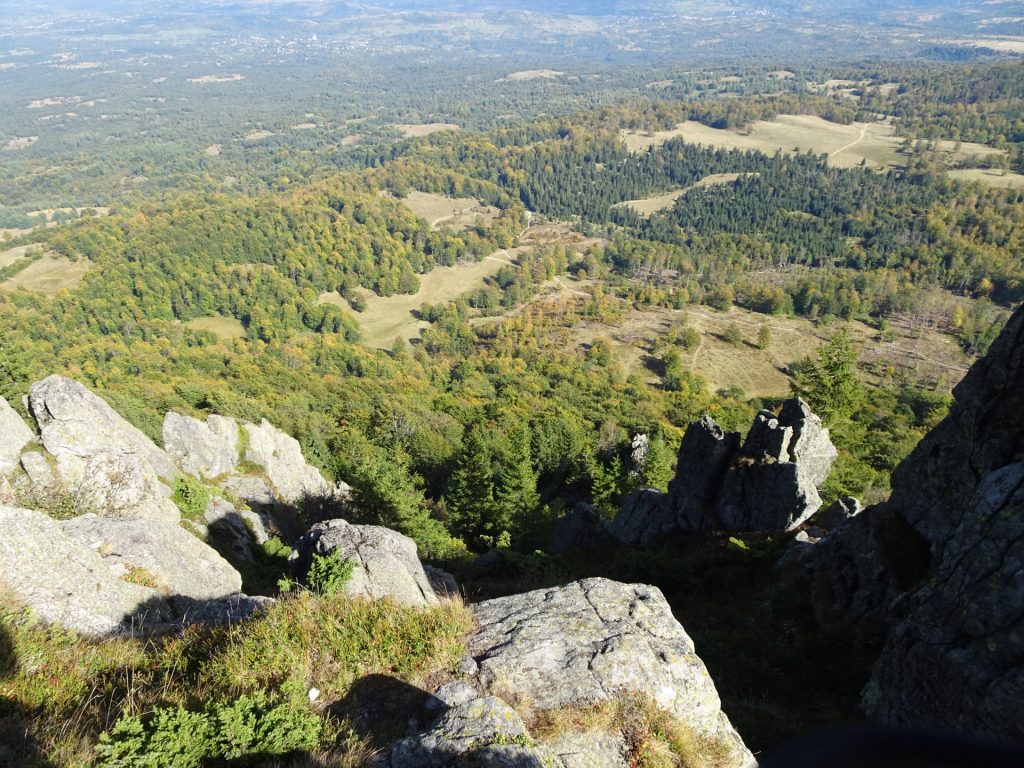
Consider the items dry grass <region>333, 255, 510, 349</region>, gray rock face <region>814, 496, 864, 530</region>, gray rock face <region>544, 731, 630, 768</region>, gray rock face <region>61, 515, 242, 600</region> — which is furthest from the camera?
dry grass <region>333, 255, 510, 349</region>

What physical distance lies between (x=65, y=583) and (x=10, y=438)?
13098 mm

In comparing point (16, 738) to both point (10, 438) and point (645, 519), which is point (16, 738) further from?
point (645, 519)

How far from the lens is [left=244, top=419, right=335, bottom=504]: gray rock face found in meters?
35.1

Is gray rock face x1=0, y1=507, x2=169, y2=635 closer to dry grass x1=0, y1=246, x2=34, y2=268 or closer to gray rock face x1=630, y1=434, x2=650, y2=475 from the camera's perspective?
gray rock face x1=630, y1=434, x2=650, y2=475

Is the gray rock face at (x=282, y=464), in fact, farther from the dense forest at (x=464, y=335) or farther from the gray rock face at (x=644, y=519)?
the gray rock face at (x=644, y=519)

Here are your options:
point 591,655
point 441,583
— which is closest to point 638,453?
point 441,583

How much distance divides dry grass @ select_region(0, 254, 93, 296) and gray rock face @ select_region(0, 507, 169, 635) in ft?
502

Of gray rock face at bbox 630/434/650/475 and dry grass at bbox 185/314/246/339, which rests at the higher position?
gray rock face at bbox 630/434/650/475

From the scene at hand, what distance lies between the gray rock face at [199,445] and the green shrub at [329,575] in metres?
23.0

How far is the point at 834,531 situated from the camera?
58.2ft

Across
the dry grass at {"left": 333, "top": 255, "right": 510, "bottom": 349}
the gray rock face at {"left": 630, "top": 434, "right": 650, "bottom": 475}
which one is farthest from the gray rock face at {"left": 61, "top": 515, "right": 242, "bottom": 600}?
the dry grass at {"left": 333, "top": 255, "right": 510, "bottom": 349}

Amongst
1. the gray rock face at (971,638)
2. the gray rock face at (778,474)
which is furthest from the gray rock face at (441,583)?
the gray rock face at (778,474)

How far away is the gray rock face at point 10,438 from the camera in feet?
66.4

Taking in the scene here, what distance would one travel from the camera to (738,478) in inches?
1060
